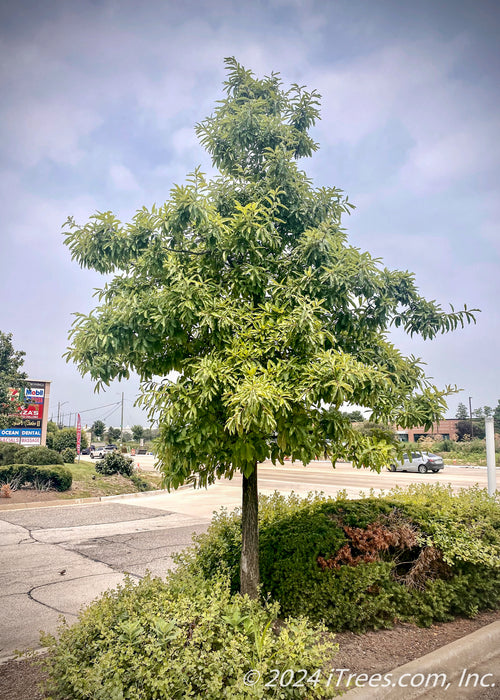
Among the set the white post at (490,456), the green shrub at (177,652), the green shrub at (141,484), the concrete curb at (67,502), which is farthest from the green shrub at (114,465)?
the green shrub at (177,652)

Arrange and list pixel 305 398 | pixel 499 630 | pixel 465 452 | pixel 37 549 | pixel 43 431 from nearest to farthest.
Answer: pixel 305 398 < pixel 499 630 < pixel 37 549 < pixel 43 431 < pixel 465 452

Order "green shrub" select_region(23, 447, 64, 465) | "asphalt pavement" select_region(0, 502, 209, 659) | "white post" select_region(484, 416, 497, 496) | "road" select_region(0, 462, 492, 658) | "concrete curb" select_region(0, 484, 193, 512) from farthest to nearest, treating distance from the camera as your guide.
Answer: "green shrub" select_region(23, 447, 64, 465), "concrete curb" select_region(0, 484, 193, 512), "white post" select_region(484, 416, 497, 496), "road" select_region(0, 462, 492, 658), "asphalt pavement" select_region(0, 502, 209, 659)

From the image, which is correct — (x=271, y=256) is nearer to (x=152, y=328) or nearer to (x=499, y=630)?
(x=152, y=328)

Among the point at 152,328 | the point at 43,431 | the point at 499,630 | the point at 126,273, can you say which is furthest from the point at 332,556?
the point at 43,431

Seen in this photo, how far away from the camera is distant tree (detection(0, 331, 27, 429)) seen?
2384cm

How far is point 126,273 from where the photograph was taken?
488cm

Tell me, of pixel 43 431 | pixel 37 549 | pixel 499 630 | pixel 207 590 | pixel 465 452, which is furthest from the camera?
pixel 465 452

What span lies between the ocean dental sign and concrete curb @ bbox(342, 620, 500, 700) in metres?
32.4

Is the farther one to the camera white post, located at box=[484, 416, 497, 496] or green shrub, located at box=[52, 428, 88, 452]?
green shrub, located at box=[52, 428, 88, 452]

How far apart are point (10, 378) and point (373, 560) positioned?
24.7 metres

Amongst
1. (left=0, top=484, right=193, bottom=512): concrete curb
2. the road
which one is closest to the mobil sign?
(left=0, top=484, right=193, bottom=512): concrete curb

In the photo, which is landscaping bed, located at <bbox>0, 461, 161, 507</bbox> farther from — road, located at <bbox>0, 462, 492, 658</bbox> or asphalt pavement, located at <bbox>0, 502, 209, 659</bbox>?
asphalt pavement, located at <bbox>0, 502, 209, 659</bbox>

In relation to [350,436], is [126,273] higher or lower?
higher

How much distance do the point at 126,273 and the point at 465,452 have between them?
161 ft
